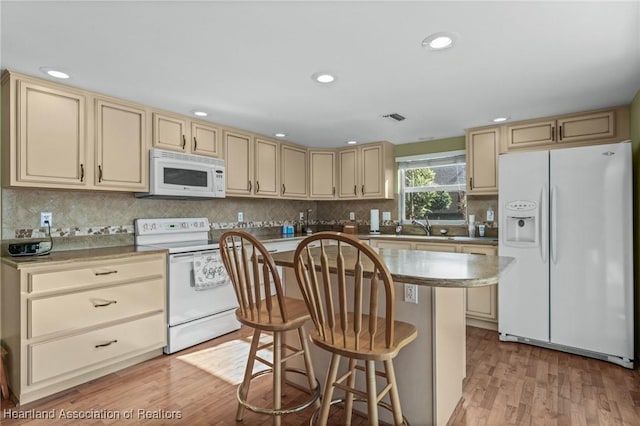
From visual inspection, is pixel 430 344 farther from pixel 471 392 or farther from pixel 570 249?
pixel 570 249

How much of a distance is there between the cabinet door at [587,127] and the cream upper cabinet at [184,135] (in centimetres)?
352

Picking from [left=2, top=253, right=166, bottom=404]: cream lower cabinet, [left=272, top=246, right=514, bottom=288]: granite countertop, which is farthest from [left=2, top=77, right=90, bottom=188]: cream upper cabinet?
[left=272, top=246, right=514, bottom=288]: granite countertop

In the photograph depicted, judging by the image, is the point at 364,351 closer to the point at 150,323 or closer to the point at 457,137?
the point at 150,323

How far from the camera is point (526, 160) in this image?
9.79 feet

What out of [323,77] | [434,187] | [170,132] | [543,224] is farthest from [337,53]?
[434,187]

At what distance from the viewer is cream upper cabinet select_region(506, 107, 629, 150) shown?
3012mm

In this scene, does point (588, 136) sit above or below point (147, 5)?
below

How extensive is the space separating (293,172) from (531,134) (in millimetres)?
2811

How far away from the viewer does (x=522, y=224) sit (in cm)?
302

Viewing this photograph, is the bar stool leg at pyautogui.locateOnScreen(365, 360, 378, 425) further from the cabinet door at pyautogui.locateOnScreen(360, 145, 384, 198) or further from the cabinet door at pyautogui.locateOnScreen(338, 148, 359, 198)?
the cabinet door at pyautogui.locateOnScreen(338, 148, 359, 198)

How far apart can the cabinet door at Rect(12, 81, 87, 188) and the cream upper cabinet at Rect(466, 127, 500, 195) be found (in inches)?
148

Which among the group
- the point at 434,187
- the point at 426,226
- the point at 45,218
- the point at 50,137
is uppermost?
the point at 50,137


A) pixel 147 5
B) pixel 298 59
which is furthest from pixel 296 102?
pixel 147 5

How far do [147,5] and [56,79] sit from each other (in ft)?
4.55
